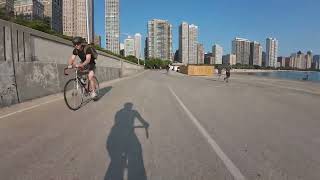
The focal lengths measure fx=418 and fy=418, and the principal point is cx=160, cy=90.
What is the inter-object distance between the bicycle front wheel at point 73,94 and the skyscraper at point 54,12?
54.6 m

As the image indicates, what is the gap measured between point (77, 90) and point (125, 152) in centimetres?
587

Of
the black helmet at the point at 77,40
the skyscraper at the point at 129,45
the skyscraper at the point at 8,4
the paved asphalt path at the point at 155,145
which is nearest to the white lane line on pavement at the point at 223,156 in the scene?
the paved asphalt path at the point at 155,145

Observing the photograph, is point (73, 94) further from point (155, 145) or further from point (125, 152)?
point (125, 152)

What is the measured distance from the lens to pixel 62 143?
7090 mm

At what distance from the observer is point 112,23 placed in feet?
362

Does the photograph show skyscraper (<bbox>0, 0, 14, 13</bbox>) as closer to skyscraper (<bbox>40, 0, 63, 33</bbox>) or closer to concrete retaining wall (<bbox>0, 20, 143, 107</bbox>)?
skyscraper (<bbox>40, 0, 63, 33</bbox>)

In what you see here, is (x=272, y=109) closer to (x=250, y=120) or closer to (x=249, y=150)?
(x=250, y=120)

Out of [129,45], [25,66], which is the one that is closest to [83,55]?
[25,66]

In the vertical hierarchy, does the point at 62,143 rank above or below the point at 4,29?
below

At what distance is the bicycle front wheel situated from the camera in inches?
456

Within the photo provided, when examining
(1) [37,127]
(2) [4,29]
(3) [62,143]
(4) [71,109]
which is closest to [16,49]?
(2) [4,29]

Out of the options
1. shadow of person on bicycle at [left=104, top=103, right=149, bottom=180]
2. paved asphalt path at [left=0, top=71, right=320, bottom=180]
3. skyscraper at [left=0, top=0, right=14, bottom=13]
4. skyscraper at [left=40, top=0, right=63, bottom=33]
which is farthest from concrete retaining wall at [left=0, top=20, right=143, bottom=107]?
skyscraper at [left=40, top=0, right=63, bottom=33]

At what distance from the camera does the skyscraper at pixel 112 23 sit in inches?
4126

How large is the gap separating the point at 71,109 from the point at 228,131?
5007mm
